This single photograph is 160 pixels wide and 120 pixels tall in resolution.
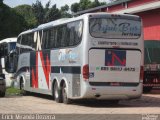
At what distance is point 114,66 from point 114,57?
339 millimetres

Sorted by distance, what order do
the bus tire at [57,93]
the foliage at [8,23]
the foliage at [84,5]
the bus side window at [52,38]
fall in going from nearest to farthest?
the bus tire at [57,93] < the bus side window at [52,38] < the foliage at [8,23] < the foliage at [84,5]

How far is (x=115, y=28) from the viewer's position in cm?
1903

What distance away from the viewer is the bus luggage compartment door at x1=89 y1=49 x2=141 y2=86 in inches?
734

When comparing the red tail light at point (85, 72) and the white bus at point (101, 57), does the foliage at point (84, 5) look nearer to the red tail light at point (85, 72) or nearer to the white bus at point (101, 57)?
the white bus at point (101, 57)

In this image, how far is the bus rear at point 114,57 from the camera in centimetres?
1864

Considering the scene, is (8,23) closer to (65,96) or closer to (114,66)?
(65,96)

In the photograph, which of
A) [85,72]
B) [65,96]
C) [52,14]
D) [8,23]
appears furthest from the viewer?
[52,14]

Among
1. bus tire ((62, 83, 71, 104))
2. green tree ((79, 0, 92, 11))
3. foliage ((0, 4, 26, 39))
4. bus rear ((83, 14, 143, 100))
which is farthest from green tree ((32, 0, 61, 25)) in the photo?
bus rear ((83, 14, 143, 100))

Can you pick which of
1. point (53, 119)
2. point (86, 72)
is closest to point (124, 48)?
point (86, 72)

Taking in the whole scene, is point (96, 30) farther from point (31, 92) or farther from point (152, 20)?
point (152, 20)

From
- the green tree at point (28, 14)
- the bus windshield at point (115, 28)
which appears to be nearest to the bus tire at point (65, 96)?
the bus windshield at point (115, 28)

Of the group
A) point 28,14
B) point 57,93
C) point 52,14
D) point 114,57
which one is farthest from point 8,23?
point 114,57

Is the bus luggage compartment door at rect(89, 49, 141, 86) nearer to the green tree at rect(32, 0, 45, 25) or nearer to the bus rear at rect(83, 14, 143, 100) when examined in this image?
the bus rear at rect(83, 14, 143, 100)

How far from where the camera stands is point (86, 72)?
60.7ft
